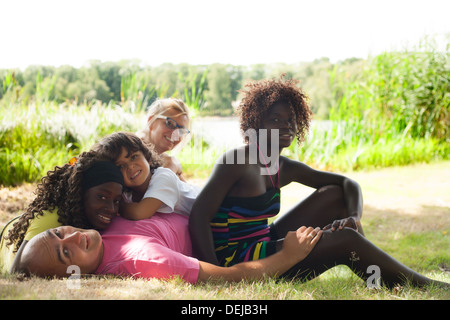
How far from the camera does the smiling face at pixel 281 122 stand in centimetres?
274

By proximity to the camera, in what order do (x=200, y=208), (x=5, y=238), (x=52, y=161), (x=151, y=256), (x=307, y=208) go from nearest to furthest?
(x=151, y=256) < (x=200, y=208) < (x=5, y=238) < (x=307, y=208) < (x=52, y=161)

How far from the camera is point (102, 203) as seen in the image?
2602mm

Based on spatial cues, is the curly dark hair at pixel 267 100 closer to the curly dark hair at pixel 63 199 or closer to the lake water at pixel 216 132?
the curly dark hair at pixel 63 199

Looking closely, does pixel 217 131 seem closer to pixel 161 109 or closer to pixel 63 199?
pixel 161 109

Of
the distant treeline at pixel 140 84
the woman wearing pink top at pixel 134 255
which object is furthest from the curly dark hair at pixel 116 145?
the distant treeline at pixel 140 84

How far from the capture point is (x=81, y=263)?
237cm

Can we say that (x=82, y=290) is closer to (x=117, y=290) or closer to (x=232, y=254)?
(x=117, y=290)

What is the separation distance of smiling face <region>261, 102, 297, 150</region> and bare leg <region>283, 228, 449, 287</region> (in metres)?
0.61

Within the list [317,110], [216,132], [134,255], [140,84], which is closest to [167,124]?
[134,255]

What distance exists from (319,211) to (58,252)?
1693 millimetres

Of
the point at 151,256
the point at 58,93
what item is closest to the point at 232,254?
the point at 151,256

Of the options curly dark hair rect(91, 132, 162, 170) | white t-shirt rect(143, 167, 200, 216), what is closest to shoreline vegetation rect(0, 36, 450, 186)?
curly dark hair rect(91, 132, 162, 170)

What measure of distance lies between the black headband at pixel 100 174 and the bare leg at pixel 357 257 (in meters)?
1.18
